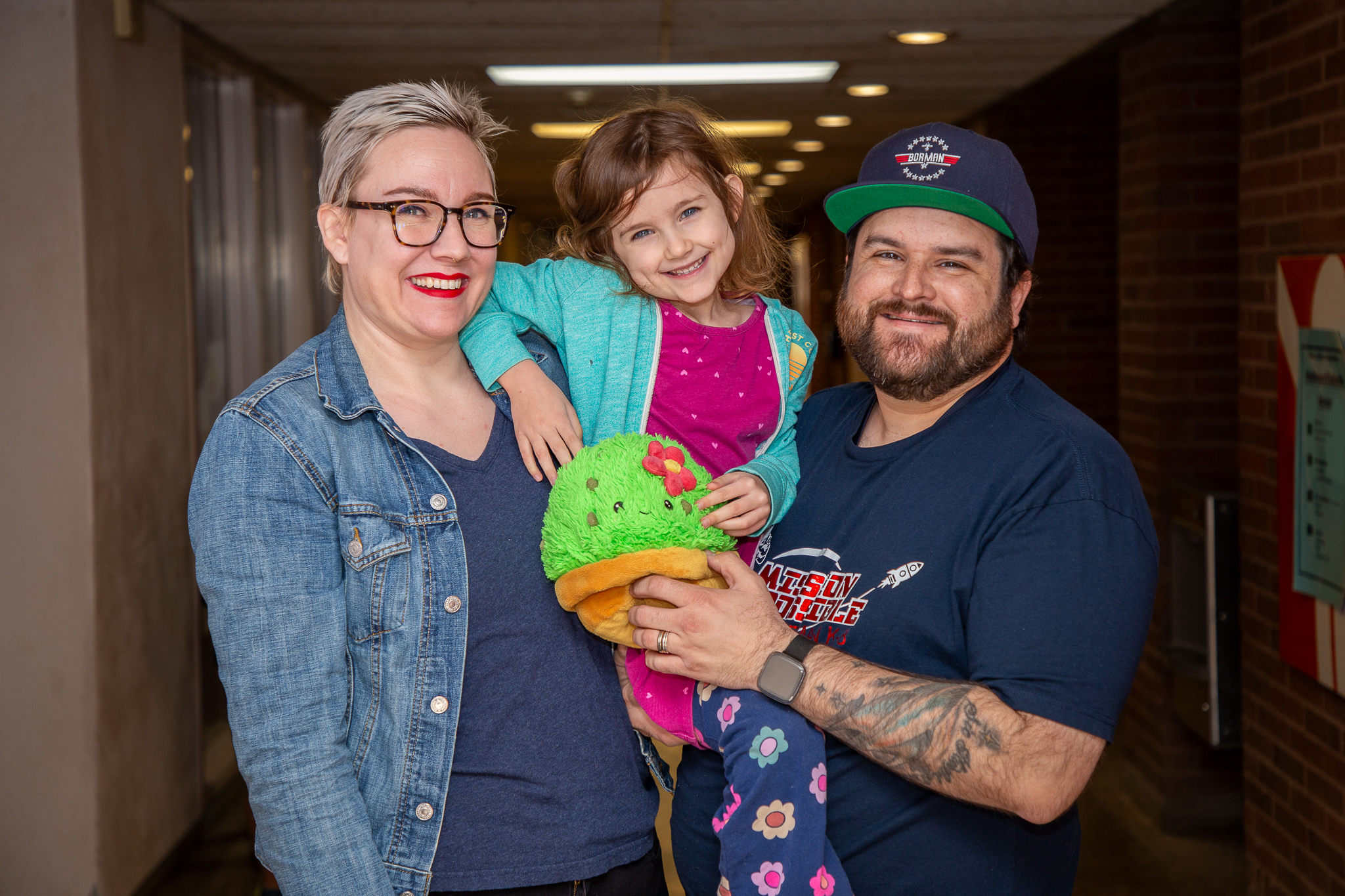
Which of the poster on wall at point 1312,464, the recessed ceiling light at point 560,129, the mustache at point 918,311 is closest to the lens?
the mustache at point 918,311

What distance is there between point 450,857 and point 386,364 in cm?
79

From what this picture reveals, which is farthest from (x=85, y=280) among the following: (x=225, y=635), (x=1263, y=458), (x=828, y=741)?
(x=1263, y=458)

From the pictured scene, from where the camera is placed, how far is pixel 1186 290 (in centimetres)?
440

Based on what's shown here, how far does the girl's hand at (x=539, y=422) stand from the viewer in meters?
1.73

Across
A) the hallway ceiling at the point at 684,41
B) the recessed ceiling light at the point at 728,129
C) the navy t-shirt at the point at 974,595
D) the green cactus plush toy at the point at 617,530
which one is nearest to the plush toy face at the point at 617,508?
the green cactus plush toy at the point at 617,530

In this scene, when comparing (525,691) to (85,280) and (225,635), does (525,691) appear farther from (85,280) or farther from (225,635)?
(85,280)

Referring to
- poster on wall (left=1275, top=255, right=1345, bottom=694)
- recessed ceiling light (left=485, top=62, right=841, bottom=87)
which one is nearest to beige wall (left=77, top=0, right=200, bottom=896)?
recessed ceiling light (left=485, top=62, right=841, bottom=87)

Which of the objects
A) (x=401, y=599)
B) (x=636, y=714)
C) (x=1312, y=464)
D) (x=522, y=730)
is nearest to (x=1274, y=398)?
(x=1312, y=464)

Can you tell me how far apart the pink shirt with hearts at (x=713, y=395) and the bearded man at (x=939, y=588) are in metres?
0.13

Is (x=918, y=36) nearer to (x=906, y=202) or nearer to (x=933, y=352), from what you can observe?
(x=906, y=202)

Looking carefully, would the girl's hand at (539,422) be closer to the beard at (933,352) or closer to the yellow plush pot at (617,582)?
the yellow plush pot at (617,582)

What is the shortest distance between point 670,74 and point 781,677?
4.30m

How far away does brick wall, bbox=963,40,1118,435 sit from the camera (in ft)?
20.6

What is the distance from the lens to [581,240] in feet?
7.00
